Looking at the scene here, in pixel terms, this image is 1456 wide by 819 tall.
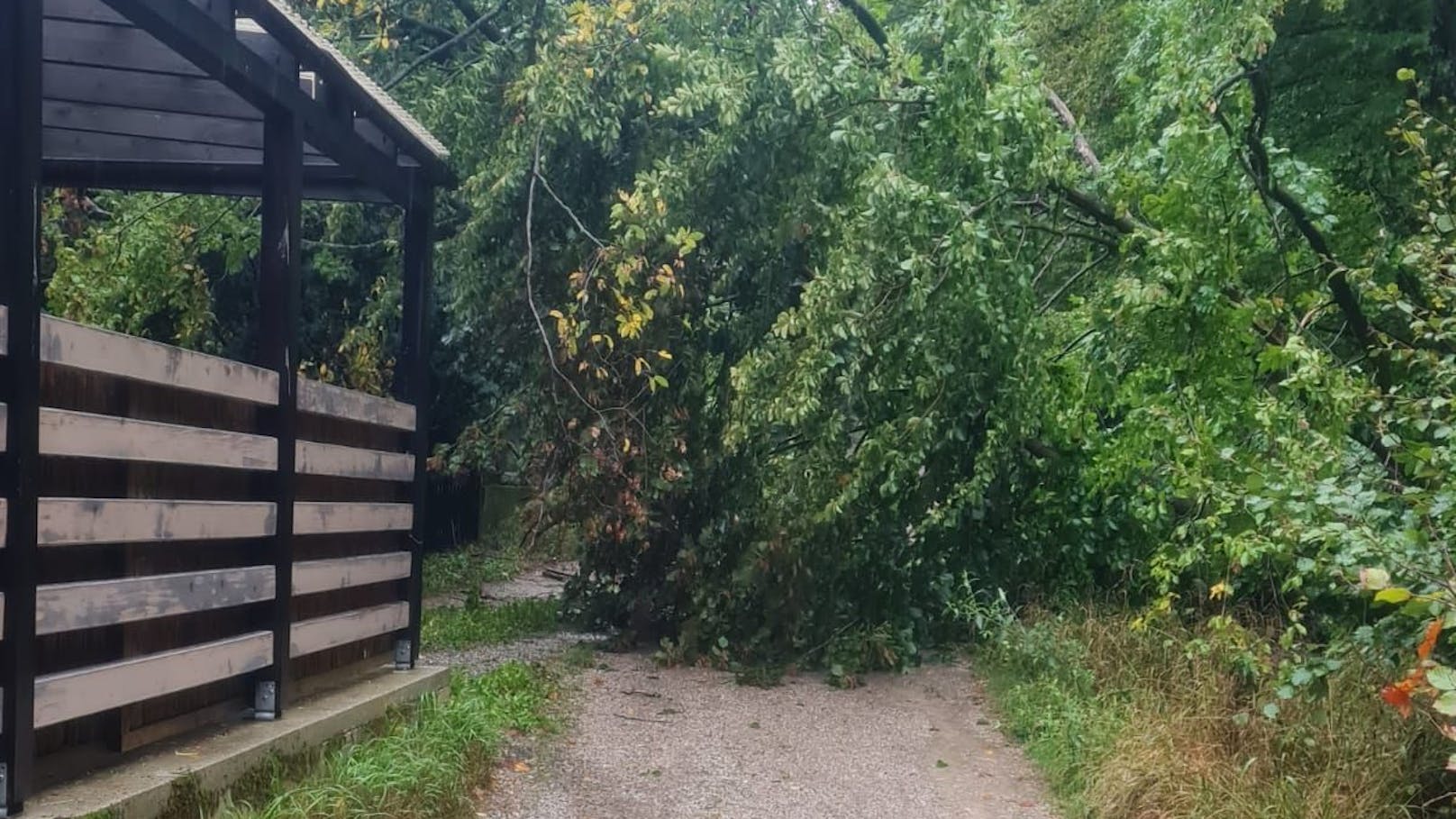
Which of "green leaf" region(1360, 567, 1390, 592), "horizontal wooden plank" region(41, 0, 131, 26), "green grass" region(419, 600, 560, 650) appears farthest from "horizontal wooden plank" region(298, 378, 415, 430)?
"green leaf" region(1360, 567, 1390, 592)

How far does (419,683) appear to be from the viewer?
22.9 feet

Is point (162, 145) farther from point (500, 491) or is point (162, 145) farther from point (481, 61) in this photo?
point (500, 491)

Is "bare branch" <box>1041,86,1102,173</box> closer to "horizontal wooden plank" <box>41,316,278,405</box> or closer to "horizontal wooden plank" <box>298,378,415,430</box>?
"horizontal wooden plank" <box>298,378,415,430</box>

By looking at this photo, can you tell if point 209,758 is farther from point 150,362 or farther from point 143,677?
point 150,362

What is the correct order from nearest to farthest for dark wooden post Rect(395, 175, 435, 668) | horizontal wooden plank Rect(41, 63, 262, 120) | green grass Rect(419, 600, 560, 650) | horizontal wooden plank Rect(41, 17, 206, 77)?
horizontal wooden plank Rect(41, 17, 206, 77), horizontal wooden plank Rect(41, 63, 262, 120), dark wooden post Rect(395, 175, 435, 668), green grass Rect(419, 600, 560, 650)

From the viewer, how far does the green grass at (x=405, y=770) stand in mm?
4871

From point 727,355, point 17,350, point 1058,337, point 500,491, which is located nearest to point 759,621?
point 727,355

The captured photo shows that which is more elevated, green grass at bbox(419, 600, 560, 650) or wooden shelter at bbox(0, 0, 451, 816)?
wooden shelter at bbox(0, 0, 451, 816)

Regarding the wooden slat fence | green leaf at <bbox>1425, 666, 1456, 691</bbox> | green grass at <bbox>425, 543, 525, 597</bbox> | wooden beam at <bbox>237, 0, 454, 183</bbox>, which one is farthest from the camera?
green grass at <bbox>425, 543, 525, 597</bbox>

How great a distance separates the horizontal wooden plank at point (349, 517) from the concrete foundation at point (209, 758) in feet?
2.59

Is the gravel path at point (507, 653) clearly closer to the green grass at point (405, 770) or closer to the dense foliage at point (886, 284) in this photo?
the dense foliage at point (886, 284)

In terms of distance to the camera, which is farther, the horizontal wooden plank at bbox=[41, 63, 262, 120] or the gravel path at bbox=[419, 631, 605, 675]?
the gravel path at bbox=[419, 631, 605, 675]

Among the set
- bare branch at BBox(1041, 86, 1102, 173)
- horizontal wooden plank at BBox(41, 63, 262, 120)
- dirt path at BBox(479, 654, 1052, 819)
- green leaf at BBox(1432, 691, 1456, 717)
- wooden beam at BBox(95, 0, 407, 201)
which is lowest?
dirt path at BBox(479, 654, 1052, 819)

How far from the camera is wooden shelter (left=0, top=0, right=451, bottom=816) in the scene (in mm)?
3957
